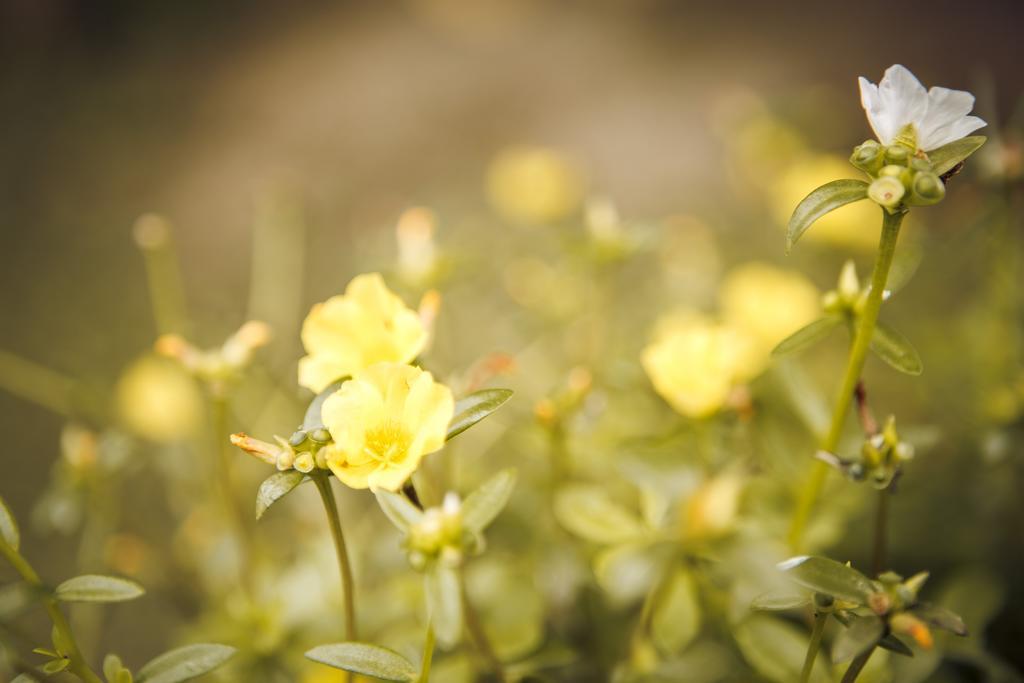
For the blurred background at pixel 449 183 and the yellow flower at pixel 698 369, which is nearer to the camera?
the yellow flower at pixel 698 369

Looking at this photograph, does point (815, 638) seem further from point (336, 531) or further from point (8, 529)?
point (8, 529)

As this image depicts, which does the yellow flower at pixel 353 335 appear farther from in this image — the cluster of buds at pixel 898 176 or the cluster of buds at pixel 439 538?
the cluster of buds at pixel 898 176

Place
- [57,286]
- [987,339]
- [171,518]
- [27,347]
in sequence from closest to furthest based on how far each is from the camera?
[987,339]
[171,518]
[27,347]
[57,286]

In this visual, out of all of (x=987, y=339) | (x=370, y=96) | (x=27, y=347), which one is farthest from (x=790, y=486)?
(x=370, y=96)

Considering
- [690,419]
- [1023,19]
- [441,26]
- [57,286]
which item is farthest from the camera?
[441,26]

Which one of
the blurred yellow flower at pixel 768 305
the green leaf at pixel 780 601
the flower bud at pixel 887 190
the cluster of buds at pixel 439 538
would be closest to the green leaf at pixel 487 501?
the cluster of buds at pixel 439 538

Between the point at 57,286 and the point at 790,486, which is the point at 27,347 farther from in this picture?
the point at 790,486

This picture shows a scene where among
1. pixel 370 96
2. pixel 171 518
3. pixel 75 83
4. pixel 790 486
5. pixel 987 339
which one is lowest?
pixel 790 486
